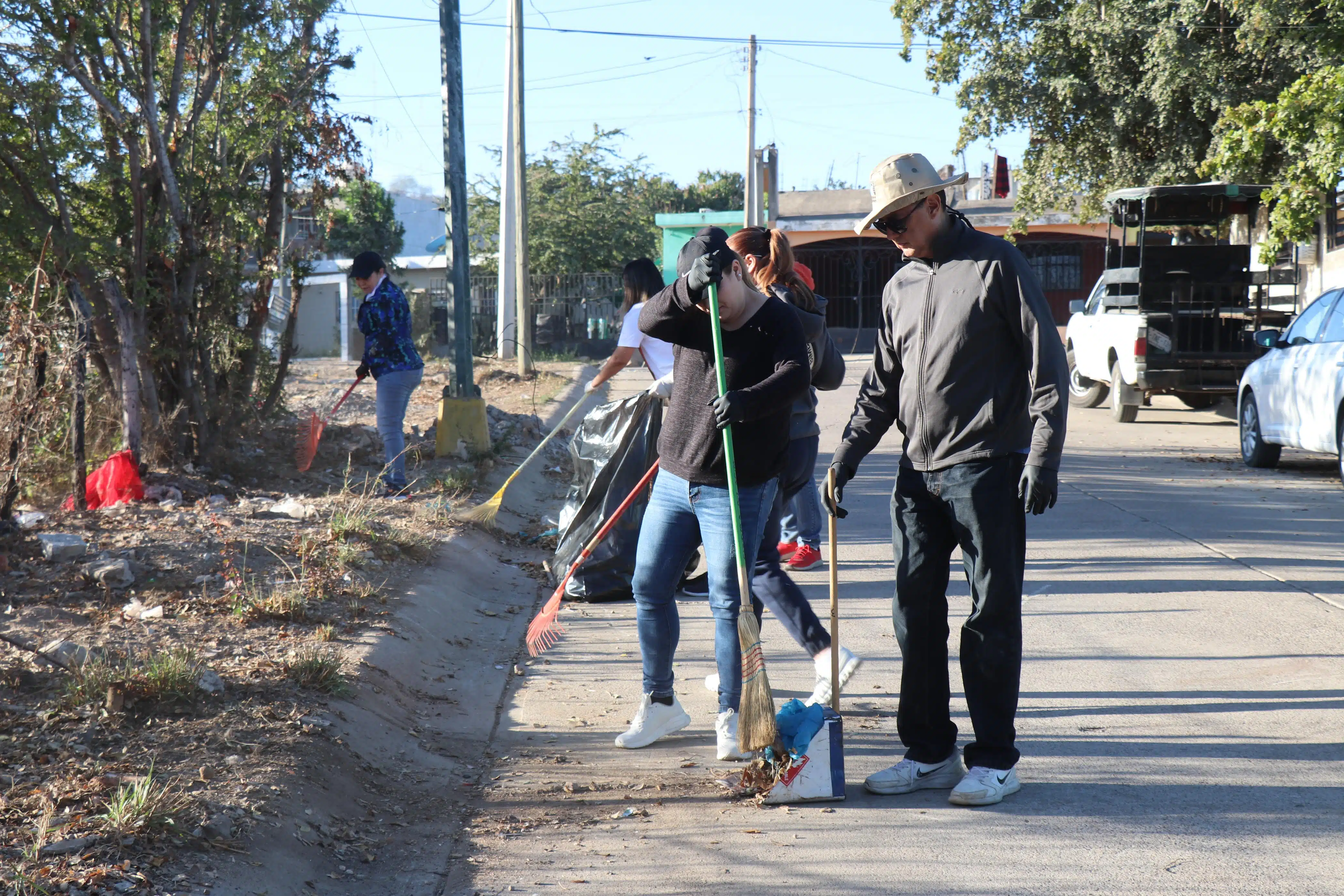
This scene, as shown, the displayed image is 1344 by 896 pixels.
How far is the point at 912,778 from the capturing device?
4.11 metres

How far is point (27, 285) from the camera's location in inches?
301

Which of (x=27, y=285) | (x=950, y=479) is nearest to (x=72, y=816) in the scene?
(x=950, y=479)

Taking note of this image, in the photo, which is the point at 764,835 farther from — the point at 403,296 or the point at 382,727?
the point at 403,296

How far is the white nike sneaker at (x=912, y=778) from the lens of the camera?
409 centimetres

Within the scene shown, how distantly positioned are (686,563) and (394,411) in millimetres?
5079

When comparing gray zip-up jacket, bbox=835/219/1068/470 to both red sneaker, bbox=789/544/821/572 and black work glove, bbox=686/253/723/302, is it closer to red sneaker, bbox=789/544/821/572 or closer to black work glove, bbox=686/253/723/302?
black work glove, bbox=686/253/723/302

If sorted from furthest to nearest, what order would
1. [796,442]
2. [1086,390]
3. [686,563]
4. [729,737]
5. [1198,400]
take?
[1086,390], [1198,400], [796,442], [686,563], [729,737]

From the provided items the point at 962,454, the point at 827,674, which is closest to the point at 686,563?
the point at 827,674

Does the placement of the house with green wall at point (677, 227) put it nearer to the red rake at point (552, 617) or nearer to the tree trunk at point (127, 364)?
the tree trunk at point (127, 364)

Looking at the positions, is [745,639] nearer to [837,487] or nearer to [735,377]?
[837,487]

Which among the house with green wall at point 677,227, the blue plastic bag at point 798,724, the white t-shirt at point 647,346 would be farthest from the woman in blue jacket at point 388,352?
the house with green wall at point 677,227

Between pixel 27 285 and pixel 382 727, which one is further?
pixel 27 285

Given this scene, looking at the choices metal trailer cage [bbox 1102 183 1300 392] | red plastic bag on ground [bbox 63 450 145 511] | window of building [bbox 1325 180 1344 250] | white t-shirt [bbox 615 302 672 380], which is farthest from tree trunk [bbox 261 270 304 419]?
window of building [bbox 1325 180 1344 250]

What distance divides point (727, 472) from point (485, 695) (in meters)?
1.89
